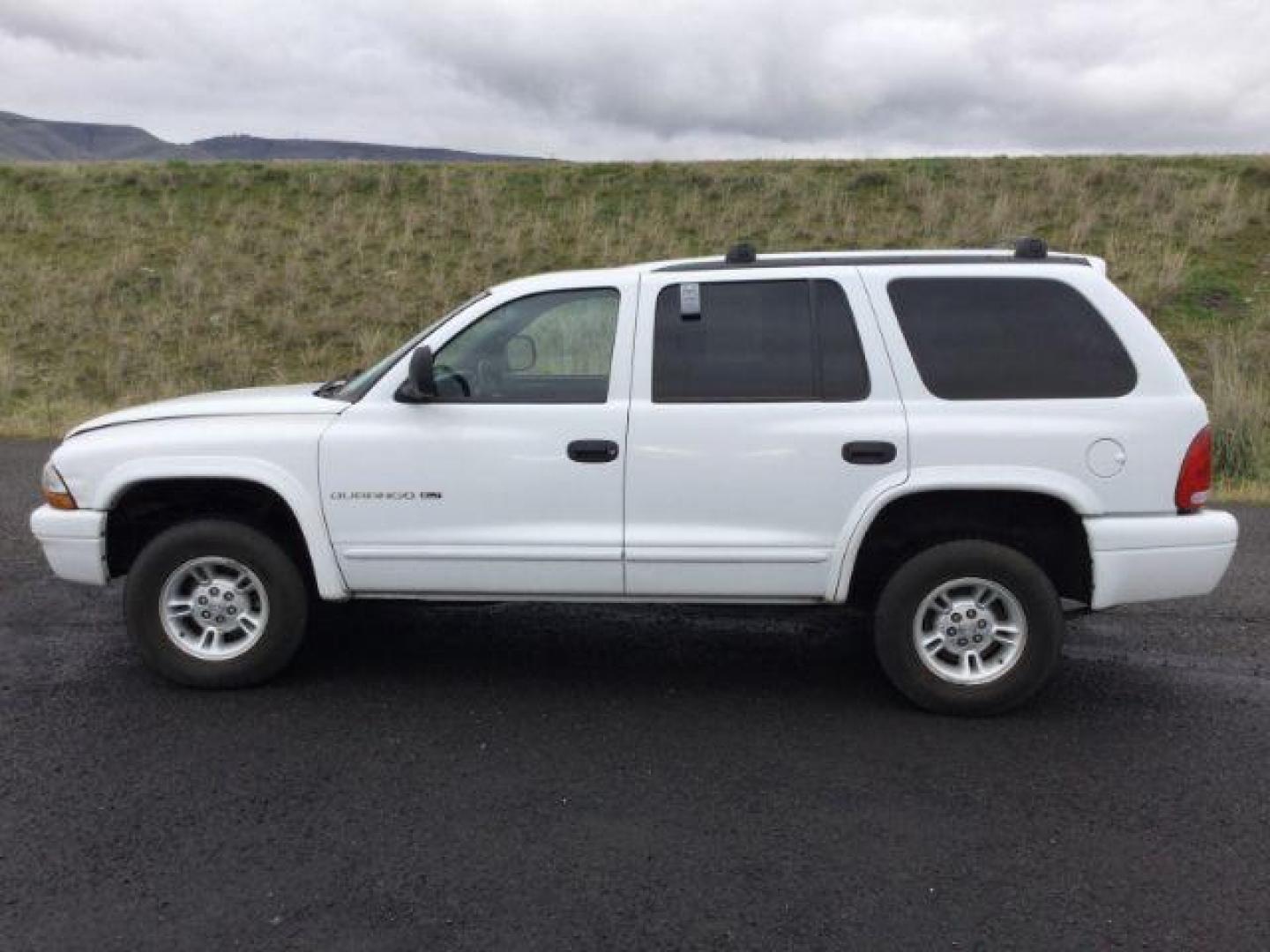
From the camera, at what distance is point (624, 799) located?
154 inches

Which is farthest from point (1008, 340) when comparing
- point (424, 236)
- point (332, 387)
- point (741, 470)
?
point (424, 236)

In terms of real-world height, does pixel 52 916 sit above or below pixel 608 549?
below

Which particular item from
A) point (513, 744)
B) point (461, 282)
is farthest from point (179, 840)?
point (461, 282)

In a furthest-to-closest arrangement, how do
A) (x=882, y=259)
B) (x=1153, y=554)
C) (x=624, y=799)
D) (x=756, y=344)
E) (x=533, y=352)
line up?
1. (x=533, y=352)
2. (x=882, y=259)
3. (x=756, y=344)
4. (x=1153, y=554)
5. (x=624, y=799)

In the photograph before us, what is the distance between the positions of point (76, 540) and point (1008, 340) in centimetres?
401

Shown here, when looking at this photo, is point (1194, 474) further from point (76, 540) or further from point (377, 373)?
point (76, 540)

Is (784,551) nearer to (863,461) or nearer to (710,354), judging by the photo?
(863,461)

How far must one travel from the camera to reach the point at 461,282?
73.2 ft

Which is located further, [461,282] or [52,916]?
[461,282]

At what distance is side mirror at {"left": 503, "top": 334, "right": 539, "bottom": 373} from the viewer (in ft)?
16.2

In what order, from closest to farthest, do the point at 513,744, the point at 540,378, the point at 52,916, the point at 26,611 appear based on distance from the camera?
the point at 52,916
the point at 513,744
the point at 540,378
the point at 26,611

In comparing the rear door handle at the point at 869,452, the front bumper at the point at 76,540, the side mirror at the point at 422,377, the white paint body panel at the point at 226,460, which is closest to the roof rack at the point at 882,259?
the rear door handle at the point at 869,452

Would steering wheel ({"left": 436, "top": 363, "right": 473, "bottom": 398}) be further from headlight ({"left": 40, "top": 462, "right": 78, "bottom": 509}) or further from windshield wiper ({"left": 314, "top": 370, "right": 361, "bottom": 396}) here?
headlight ({"left": 40, "top": 462, "right": 78, "bottom": 509})

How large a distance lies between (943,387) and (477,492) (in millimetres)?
1950
